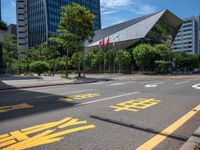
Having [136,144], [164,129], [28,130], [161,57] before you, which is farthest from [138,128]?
[161,57]

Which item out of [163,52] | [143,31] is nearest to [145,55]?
[163,52]

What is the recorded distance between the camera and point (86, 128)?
18.8 ft

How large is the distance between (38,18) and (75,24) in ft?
302

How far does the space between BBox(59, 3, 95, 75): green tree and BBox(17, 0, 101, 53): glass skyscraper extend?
8311 cm

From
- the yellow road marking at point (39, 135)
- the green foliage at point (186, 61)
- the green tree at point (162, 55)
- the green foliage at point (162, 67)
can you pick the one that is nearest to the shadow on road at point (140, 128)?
the yellow road marking at point (39, 135)

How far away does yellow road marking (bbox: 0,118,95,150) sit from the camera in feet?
15.1

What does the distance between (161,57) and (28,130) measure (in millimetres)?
53997

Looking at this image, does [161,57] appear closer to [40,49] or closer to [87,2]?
[40,49]

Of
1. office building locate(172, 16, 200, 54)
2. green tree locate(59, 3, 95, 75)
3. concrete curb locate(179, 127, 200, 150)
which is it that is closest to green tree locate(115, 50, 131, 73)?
green tree locate(59, 3, 95, 75)

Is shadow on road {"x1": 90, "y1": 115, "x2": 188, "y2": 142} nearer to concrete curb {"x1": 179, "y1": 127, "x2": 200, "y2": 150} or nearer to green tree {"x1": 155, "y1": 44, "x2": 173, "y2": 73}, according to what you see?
concrete curb {"x1": 179, "y1": 127, "x2": 200, "y2": 150}

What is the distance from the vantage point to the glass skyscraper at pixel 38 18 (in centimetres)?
11350

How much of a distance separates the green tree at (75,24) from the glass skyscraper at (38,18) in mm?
83110

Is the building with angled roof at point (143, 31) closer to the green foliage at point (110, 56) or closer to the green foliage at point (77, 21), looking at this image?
the green foliage at point (110, 56)

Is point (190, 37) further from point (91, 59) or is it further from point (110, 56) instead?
point (110, 56)
